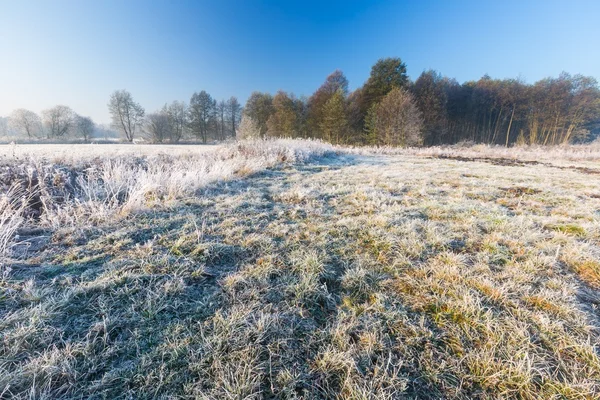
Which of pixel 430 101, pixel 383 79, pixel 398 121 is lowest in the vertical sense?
pixel 398 121

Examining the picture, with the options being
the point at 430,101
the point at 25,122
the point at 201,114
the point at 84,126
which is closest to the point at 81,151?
the point at 430,101

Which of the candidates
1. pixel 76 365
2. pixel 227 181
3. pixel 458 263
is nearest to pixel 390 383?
pixel 458 263

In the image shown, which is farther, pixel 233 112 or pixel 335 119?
pixel 233 112

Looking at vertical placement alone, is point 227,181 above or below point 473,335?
above

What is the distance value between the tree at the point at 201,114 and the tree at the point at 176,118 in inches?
55.6

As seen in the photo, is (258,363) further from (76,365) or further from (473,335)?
(473,335)

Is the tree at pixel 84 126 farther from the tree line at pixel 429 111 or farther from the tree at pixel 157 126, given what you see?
the tree line at pixel 429 111

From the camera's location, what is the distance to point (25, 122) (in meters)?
35.0

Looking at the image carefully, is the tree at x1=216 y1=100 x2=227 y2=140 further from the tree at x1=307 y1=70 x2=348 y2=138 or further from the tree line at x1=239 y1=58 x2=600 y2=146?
the tree at x1=307 y1=70 x2=348 y2=138

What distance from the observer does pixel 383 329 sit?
153cm

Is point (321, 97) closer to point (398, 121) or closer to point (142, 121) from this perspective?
point (398, 121)

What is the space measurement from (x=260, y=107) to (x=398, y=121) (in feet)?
69.6

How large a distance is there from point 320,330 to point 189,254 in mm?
1637

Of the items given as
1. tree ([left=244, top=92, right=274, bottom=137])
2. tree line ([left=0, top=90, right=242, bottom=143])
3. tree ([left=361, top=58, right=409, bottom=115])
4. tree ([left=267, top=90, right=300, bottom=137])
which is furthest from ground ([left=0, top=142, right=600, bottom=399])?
tree line ([left=0, top=90, right=242, bottom=143])
